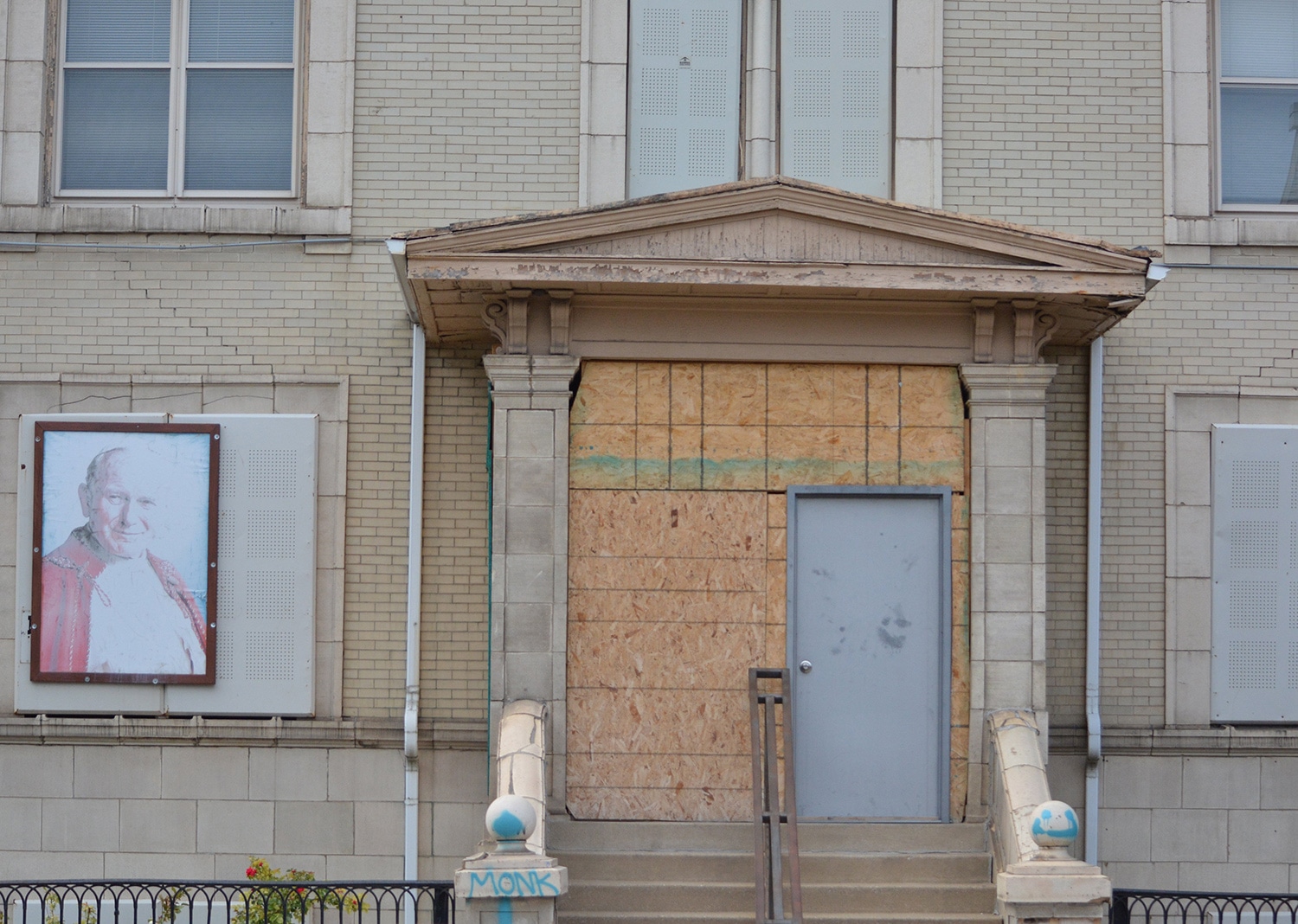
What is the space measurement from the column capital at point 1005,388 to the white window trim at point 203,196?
4.37 metres

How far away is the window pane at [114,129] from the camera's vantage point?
10391mm

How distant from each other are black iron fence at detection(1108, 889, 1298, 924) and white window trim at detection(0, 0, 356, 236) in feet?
21.4

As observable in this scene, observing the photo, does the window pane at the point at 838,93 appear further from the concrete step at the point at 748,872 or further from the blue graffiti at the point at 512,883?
the blue graffiti at the point at 512,883

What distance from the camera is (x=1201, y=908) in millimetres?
7836

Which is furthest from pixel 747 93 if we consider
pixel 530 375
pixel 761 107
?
pixel 530 375

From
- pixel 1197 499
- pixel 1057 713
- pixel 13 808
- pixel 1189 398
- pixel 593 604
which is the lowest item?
pixel 13 808

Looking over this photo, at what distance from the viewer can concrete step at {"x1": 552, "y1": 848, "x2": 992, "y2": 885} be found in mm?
8500

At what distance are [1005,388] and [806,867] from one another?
3.14 m

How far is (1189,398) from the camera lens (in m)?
10.1

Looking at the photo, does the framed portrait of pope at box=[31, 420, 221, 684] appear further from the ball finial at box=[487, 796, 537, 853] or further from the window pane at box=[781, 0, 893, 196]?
the window pane at box=[781, 0, 893, 196]

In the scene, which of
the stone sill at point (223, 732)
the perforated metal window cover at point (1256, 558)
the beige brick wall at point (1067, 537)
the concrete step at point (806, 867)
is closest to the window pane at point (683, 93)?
the beige brick wall at point (1067, 537)

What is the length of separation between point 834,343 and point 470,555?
113 inches

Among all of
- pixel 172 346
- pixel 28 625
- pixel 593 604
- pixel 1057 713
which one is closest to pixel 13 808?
pixel 28 625

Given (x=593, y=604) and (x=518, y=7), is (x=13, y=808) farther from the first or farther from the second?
(x=518, y=7)
